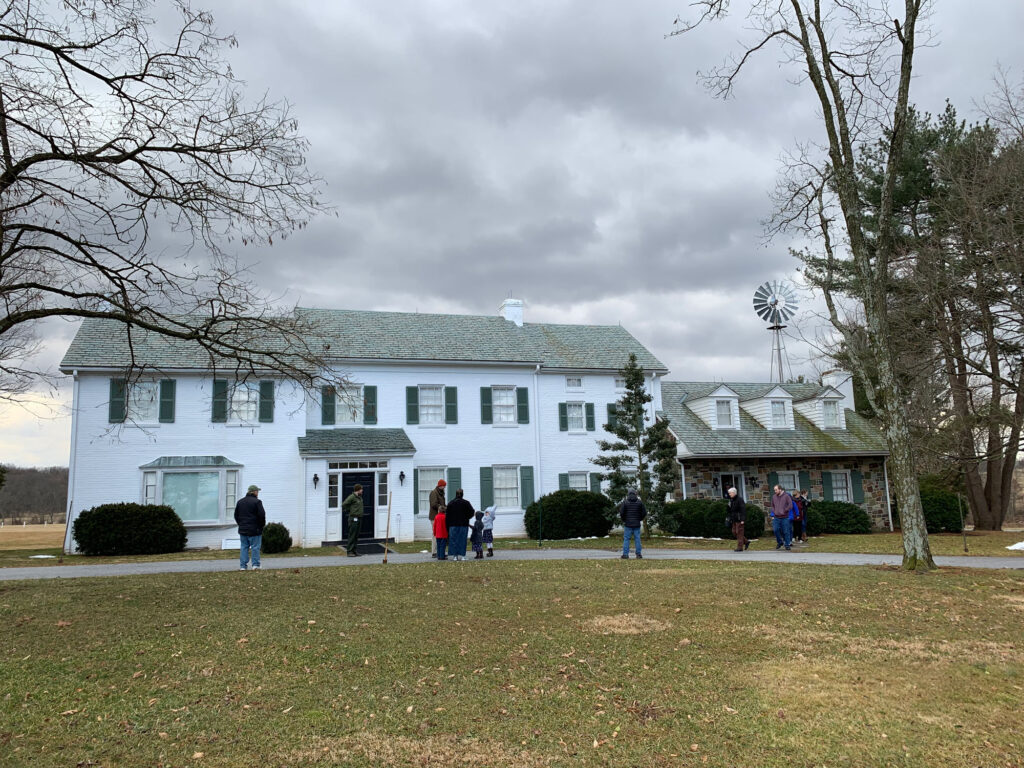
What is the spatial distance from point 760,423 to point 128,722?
2791 centimetres

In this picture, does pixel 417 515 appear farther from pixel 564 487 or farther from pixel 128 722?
pixel 128 722

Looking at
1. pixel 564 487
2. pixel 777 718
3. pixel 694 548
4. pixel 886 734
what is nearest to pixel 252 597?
pixel 777 718

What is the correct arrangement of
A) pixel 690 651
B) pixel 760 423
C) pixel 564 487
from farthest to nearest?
pixel 760 423, pixel 564 487, pixel 690 651

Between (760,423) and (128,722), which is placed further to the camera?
(760,423)

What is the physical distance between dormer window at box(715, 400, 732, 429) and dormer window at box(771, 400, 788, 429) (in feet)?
6.36

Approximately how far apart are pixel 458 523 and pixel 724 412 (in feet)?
54.8

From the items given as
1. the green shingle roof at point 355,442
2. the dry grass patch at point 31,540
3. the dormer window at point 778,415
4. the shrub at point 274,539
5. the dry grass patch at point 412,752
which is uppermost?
the dormer window at point 778,415

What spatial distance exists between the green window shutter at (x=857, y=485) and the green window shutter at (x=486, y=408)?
14690mm

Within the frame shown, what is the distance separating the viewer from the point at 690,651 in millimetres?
7043

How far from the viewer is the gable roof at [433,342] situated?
77.2ft

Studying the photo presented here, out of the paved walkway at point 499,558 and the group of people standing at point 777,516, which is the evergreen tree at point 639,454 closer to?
the group of people standing at point 777,516

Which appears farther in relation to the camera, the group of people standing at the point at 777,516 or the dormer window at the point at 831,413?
the dormer window at the point at 831,413

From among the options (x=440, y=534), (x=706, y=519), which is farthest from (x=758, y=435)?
(x=440, y=534)

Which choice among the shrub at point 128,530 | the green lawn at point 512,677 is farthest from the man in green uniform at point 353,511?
the green lawn at point 512,677
